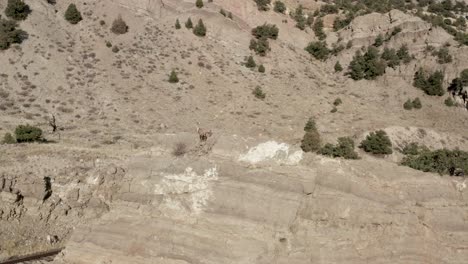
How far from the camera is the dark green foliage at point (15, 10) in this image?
47625 millimetres

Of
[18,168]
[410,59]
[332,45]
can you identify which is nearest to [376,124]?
[410,59]

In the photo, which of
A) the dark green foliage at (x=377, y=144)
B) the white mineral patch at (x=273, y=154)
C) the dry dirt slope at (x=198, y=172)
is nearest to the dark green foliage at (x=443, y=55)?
the dry dirt slope at (x=198, y=172)

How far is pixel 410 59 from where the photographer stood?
5419cm

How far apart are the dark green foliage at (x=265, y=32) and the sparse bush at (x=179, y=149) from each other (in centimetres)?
3637

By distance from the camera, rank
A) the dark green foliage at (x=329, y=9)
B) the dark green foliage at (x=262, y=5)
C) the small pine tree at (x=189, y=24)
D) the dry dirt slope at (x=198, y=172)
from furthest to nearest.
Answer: the dark green foliage at (x=329, y=9), the dark green foliage at (x=262, y=5), the small pine tree at (x=189, y=24), the dry dirt slope at (x=198, y=172)

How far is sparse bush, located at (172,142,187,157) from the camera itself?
70.6 ft

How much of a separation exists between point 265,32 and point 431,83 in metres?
18.0

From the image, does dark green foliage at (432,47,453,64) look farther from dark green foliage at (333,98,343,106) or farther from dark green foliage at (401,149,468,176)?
dark green foliage at (401,149,468,176)

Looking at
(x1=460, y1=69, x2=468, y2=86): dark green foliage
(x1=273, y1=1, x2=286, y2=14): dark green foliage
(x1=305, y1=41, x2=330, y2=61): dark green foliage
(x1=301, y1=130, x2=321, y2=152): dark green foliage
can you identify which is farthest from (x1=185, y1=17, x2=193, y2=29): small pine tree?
(x1=460, y1=69, x2=468, y2=86): dark green foliage

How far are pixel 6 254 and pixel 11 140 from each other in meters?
8.79

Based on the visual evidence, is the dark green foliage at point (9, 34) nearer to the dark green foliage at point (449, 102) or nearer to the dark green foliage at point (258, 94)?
the dark green foliage at point (258, 94)

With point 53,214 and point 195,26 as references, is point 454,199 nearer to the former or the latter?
point 53,214

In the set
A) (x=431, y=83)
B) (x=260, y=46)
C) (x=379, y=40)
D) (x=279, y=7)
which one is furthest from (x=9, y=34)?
(x=431, y=83)

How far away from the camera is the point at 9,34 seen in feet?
149
